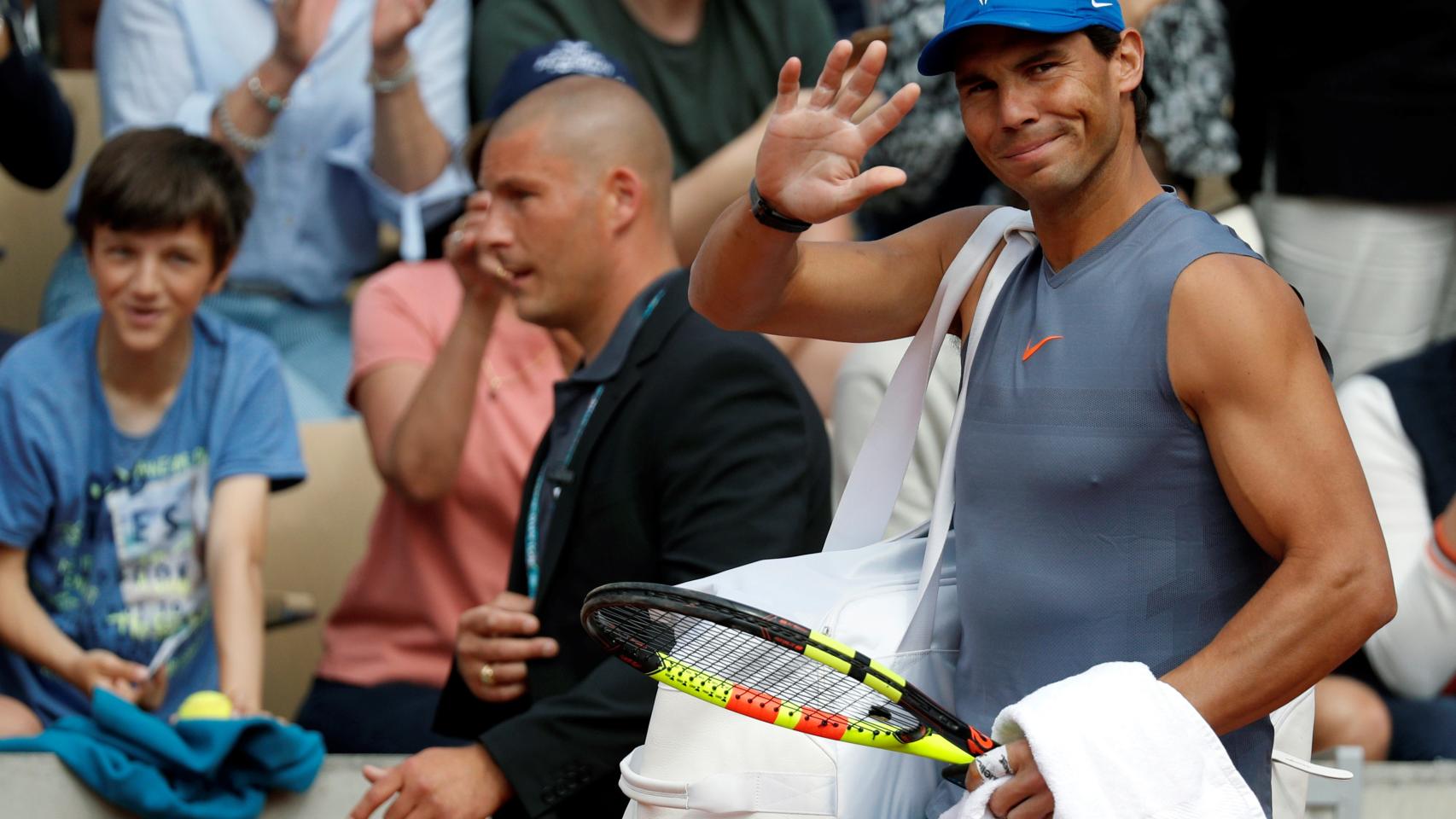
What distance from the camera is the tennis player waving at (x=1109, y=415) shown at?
5.94ft

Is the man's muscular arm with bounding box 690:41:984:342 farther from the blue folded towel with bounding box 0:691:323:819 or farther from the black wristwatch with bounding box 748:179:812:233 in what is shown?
the blue folded towel with bounding box 0:691:323:819

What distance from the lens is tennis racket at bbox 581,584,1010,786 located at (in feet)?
5.99

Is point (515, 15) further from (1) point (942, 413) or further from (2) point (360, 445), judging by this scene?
(1) point (942, 413)

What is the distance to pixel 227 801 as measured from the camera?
295cm

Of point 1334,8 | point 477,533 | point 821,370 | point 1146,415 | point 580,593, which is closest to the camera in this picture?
point 1146,415

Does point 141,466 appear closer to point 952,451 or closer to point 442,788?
point 442,788

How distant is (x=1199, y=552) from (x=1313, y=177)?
2.82 meters

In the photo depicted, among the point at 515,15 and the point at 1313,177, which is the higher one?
the point at 515,15

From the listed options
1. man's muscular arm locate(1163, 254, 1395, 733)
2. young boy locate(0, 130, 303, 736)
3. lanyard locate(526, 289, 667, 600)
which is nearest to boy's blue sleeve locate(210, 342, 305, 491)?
young boy locate(0, 130, 303, 736)

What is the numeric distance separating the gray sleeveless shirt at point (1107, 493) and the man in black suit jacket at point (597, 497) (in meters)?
0.81

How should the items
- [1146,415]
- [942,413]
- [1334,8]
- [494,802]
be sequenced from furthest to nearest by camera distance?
[1334,8], [942,413], [494,802], [1146,415]

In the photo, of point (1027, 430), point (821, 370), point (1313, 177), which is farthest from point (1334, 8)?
point (1027, 430)

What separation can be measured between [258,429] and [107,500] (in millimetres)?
338

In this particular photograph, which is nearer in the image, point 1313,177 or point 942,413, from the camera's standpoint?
point 942,413
